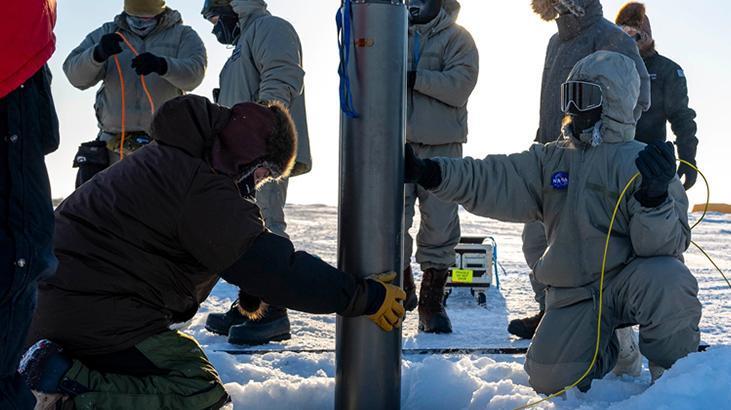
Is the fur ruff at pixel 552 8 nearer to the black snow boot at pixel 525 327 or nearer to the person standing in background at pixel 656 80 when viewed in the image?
the person standing in background at pixel 656 80

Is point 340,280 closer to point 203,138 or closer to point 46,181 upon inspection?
point 203,138

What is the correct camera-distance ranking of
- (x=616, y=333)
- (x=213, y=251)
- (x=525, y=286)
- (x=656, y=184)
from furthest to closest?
(x=525, y=286) < (x=616, y=333) < (x=656, y=184) < (x=213, y=251)

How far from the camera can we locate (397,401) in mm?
2609

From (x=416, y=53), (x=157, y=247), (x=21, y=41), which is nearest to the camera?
(x=21, y=41)

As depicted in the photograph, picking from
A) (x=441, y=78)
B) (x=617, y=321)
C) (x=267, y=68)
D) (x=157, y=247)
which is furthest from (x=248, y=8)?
(x=617, y=321)

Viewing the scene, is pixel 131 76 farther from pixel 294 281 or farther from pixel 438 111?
pixel 294 281

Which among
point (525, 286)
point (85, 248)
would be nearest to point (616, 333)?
point (85, 248)

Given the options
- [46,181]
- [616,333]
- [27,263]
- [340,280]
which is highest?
A: [46,181]

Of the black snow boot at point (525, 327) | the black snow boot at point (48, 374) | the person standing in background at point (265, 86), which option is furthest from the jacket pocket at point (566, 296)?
the black snow boot at point (48, 374)

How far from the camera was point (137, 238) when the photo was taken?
85.0 inches

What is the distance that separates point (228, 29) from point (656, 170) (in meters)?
2.66

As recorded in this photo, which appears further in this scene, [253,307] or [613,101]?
[253,307]

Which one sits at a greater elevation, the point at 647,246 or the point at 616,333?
the point at 647,246

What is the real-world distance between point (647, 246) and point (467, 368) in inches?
36.2
